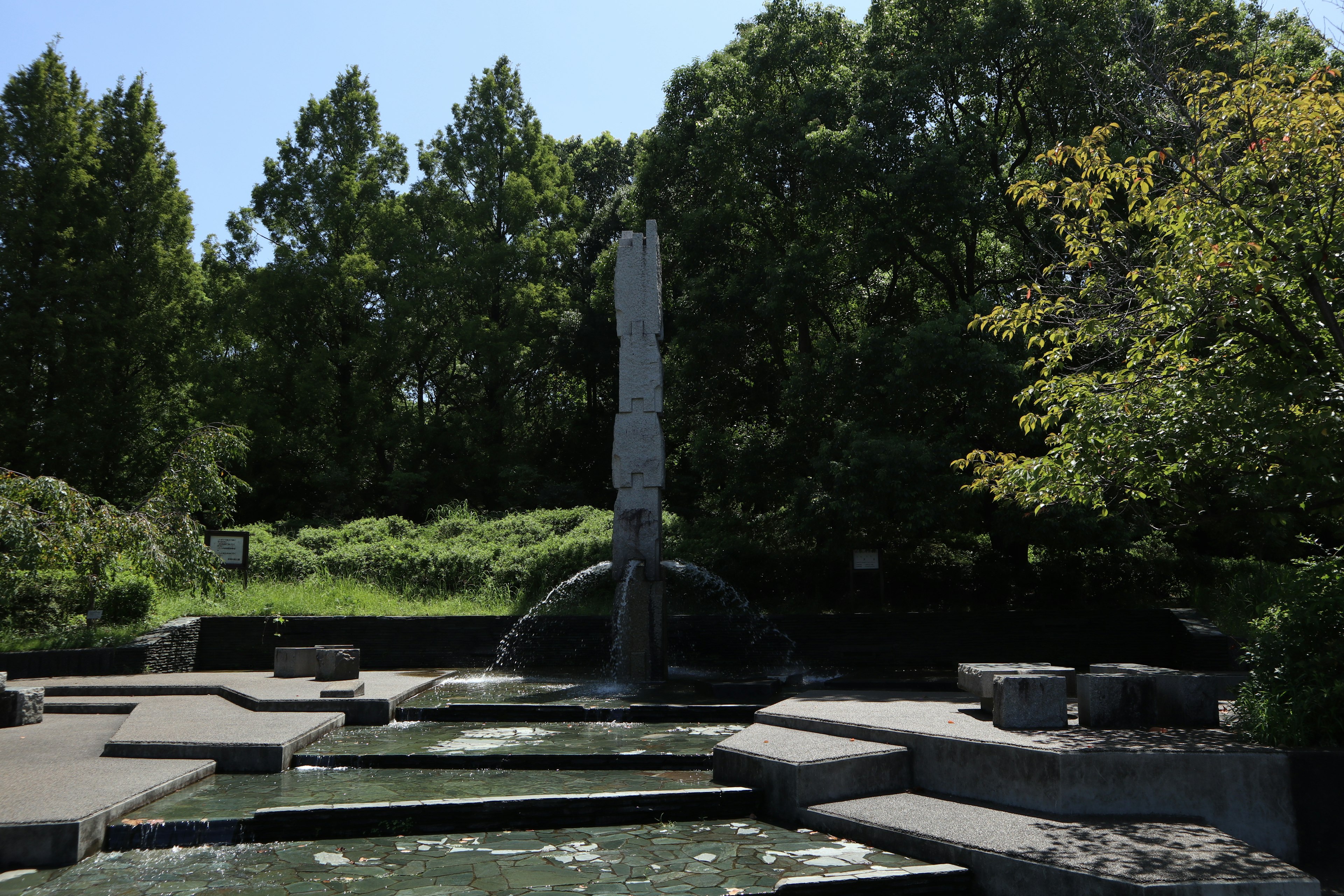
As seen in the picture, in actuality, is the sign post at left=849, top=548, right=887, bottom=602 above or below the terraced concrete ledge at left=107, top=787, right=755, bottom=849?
above

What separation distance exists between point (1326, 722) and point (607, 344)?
77.5ft

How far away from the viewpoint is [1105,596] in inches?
708

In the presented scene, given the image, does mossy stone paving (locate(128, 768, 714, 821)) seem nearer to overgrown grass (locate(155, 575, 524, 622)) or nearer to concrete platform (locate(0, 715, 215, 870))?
concrete platform (locate(0, 715, 215, 870))

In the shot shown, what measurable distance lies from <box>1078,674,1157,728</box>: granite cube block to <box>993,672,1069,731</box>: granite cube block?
0.17 metres

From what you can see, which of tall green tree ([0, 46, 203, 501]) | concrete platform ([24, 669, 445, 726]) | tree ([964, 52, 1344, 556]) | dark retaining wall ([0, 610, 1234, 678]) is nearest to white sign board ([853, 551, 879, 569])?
dark retaining wall ([0, 610, 1234, 678])

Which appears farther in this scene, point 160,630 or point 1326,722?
point 160,630

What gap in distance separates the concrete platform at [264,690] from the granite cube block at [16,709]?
1.14m

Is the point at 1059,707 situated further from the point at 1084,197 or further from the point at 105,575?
the point at 105,575

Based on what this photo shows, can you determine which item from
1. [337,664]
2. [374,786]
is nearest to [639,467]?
[337,664]

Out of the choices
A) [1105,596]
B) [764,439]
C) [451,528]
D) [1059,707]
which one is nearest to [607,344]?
[451,528]

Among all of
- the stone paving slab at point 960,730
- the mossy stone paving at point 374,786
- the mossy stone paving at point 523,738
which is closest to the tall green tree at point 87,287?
the mossy stone paving at point 523,738

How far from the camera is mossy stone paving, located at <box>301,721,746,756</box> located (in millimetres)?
8508

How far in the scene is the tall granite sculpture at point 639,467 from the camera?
13453 millimetres

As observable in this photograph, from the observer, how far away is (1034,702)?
7031mm
